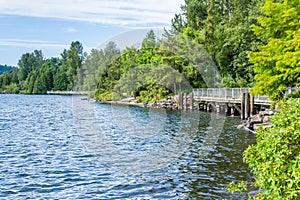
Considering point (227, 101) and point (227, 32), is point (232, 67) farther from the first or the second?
point (227, 101)

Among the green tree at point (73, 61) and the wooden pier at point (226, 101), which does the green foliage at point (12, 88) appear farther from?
the wooden pier at point (226, 101)

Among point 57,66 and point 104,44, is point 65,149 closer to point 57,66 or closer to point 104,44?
point 104,44

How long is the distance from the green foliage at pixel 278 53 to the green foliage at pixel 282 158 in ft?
45.8

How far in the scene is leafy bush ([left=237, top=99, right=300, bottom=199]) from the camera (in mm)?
6668

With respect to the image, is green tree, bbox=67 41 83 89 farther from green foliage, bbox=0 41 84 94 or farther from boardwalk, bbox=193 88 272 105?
boardwalk, bbox=193 88 272 105

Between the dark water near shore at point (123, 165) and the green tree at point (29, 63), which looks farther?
the green tree at point (29, 63)

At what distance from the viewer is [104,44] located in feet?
433

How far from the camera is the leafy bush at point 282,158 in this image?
6.67 meters

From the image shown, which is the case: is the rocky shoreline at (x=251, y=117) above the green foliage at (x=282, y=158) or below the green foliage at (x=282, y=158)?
below

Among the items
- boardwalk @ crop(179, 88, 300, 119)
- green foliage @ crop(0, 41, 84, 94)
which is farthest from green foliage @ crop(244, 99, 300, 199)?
green foliage @ crop(0, 41, 84, 94)

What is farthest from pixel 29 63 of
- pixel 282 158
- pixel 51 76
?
pixel 282 158

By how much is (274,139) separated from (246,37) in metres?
47.6

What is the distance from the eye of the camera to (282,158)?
268 inches

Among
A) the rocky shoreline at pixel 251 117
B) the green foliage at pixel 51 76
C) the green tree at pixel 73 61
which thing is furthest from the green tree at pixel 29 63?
the rocky shoreline at pixel 251 117
